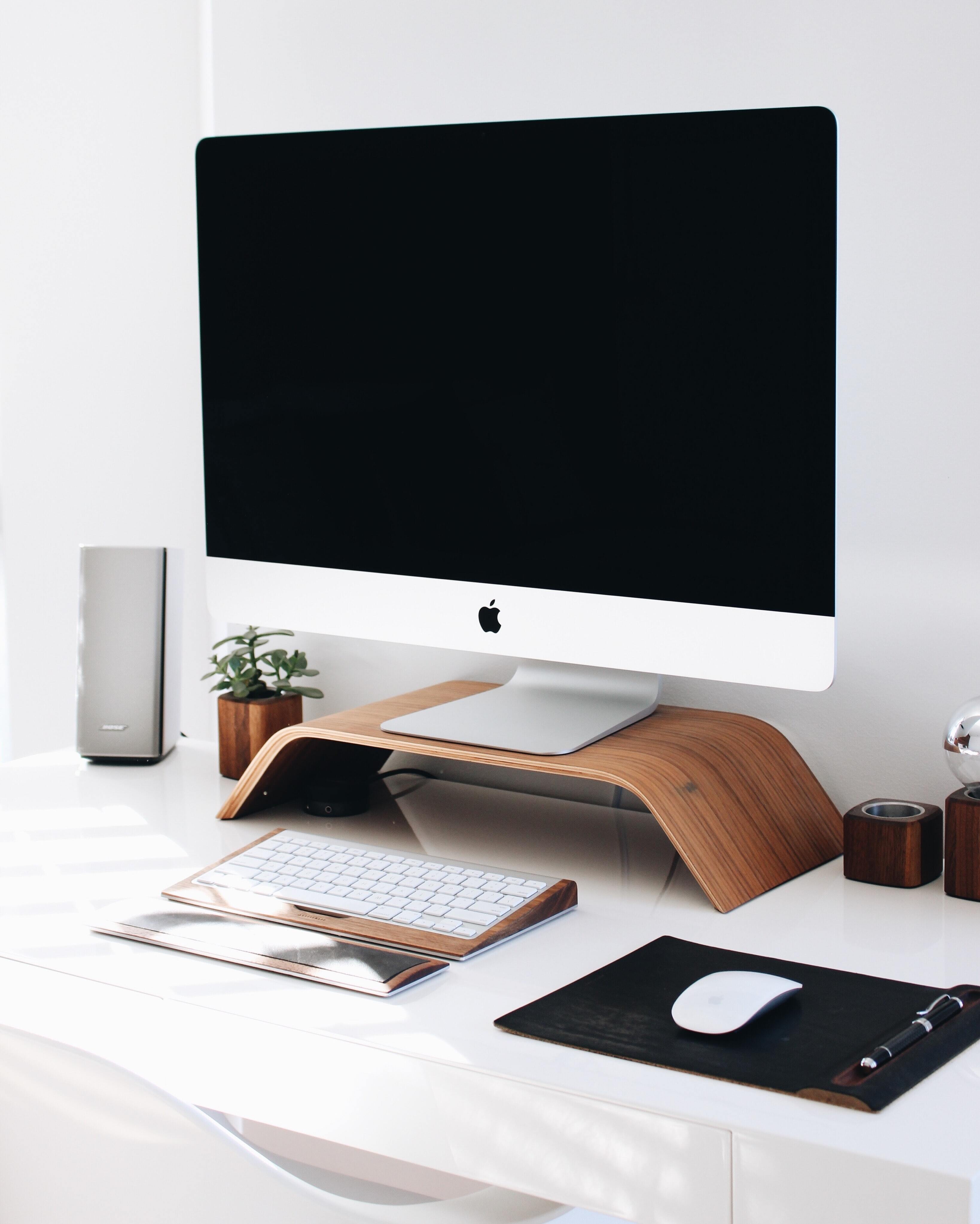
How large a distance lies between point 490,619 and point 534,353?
250 millimetres

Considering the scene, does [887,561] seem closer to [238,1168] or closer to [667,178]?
[667,178]

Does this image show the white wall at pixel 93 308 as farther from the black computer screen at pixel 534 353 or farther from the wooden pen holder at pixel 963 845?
the wooden pen holder at pixel 963 845

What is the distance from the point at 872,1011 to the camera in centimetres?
87

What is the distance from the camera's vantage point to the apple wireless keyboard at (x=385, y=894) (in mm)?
1012

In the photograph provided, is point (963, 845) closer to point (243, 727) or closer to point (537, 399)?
point (537, 399)

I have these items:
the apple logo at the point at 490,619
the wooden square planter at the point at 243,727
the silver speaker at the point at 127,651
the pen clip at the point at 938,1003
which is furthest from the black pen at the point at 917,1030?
the silver speaker at the point at 127,651

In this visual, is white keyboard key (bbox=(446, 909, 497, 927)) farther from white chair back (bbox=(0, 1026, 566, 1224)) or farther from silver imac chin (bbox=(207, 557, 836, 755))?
white chair back (bbox=(0, 1026, 566, 1224))

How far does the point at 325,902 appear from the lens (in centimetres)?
107

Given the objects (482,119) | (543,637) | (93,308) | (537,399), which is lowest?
(543,637)

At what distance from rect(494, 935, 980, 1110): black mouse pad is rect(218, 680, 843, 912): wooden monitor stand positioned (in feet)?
0.50

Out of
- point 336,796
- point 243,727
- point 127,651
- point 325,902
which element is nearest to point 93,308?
point 127,651

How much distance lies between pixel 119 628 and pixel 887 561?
863 millimetres

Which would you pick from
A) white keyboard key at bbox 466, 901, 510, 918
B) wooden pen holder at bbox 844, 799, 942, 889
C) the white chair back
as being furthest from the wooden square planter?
the white chair back

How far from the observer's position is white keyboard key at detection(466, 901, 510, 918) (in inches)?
40.8
